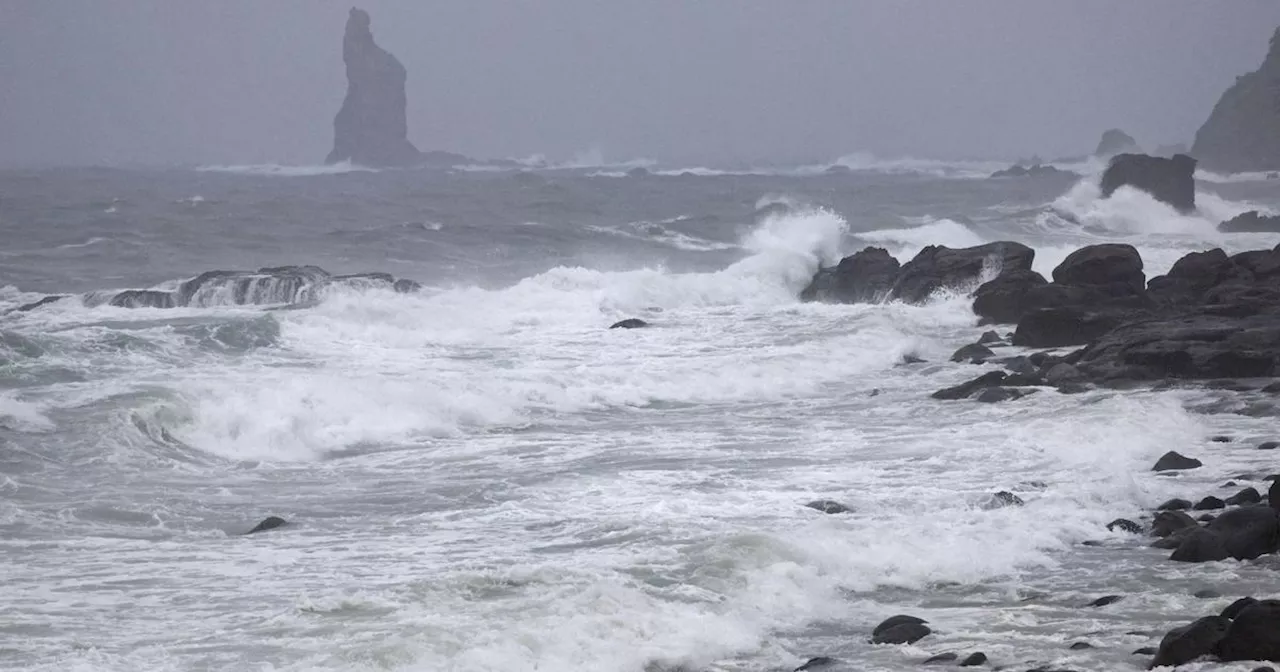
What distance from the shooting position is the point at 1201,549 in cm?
1039

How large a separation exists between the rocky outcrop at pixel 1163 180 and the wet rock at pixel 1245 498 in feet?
132

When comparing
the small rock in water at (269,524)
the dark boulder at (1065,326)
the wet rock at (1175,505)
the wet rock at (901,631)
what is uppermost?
the dark boulder at (1065,326)

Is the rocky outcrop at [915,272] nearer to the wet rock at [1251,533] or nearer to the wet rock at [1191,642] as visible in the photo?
the wet rock at [1251,533]

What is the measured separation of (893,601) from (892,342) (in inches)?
556

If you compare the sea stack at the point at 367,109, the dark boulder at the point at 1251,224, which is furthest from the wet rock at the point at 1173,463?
the sea stack at the point at 367,109

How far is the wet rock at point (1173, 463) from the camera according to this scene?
1370 centimetres

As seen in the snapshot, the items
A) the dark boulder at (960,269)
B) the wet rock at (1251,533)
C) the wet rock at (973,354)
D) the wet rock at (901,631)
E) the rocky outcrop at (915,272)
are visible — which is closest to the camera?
the wet rock at (901,631)

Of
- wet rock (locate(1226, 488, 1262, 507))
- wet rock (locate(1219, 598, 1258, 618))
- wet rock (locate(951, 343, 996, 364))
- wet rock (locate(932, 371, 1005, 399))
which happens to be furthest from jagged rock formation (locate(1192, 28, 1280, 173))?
wet rock (locate(1219, 598, 1258, 618))

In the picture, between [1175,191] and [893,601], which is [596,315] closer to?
[893,601]

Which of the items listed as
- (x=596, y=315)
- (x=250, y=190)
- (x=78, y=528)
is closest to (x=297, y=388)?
(x=78, y=528)

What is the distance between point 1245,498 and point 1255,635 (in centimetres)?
452

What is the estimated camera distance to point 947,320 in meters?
25.7

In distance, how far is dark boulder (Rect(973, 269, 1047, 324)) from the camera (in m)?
25.2

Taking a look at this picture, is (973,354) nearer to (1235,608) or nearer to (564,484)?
(564,484)
